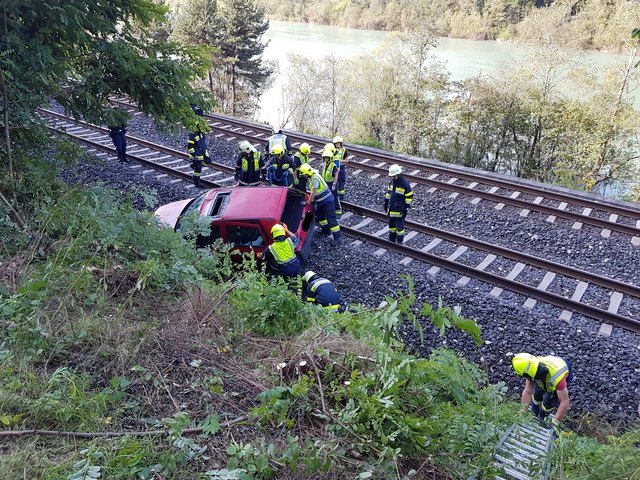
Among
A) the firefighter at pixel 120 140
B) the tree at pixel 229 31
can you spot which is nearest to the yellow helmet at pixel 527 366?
the firefighter at pixel 120 140

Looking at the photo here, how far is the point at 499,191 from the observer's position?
1112cm

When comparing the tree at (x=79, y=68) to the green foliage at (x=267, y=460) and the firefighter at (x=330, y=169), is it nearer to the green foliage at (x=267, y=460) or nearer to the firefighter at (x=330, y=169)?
the firefighter at (x=330, y=169)

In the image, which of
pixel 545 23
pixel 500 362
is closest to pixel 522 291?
pixel 500 362

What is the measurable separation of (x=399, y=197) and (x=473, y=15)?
101ft

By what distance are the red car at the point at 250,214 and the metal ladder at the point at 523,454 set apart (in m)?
4.67

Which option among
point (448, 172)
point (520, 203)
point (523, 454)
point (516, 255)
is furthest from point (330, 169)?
point (523, 454)

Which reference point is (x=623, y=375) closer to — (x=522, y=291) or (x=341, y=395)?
(x=522, y=291)

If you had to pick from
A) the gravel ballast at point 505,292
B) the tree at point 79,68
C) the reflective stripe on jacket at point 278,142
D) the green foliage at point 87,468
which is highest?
the tree at point 79,68

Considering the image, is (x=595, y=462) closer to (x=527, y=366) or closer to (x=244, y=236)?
(x=527, y=366)

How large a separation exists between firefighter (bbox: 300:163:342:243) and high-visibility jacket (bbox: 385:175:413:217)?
1.10 m

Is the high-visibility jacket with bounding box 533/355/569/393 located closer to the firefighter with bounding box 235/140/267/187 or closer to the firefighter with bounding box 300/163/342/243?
the firefighter with bounding box 300/163/342/243

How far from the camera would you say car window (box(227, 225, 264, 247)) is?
295 inches

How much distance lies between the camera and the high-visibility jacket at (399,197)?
8664 millimetres

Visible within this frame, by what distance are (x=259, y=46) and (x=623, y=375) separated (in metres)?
24.5
